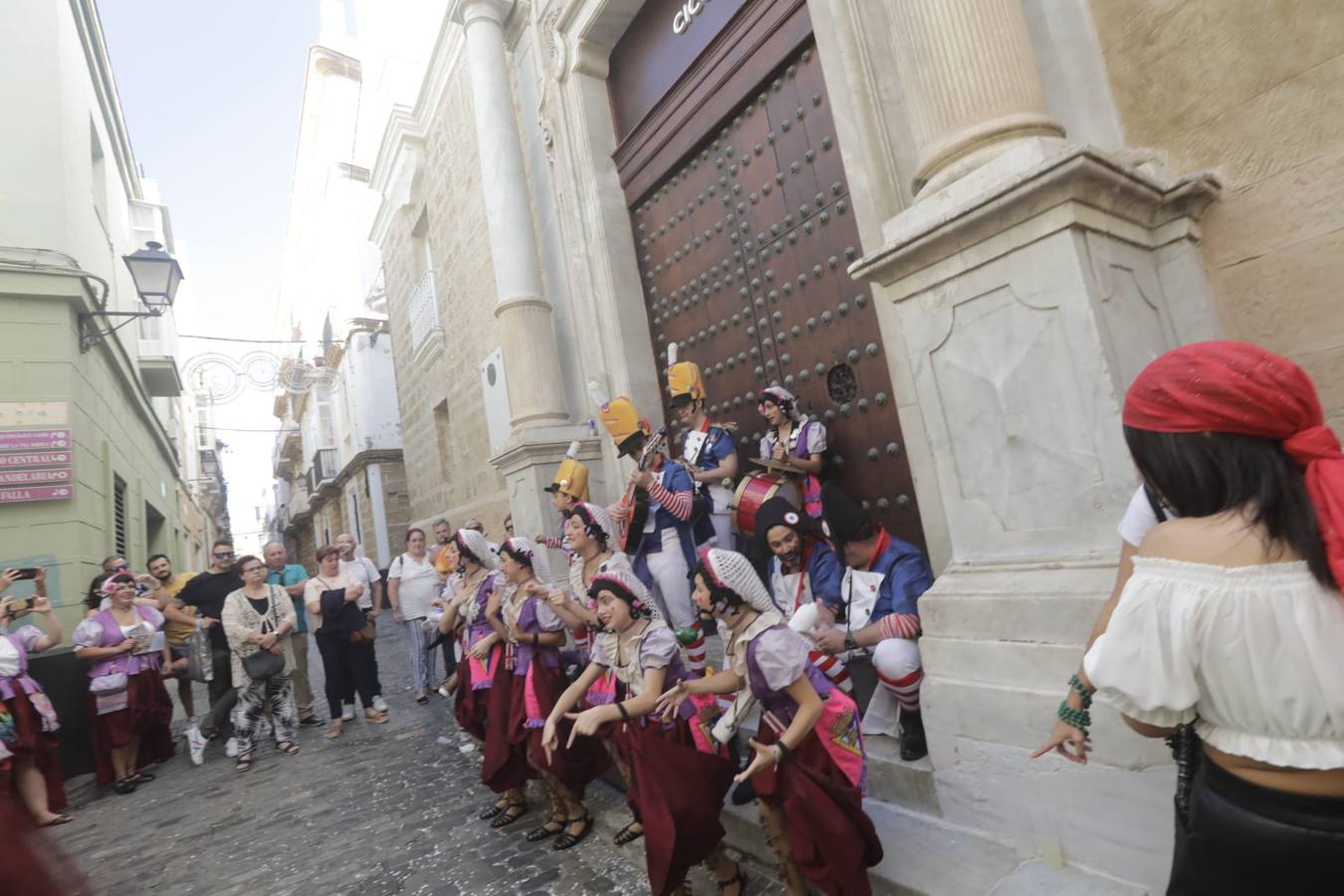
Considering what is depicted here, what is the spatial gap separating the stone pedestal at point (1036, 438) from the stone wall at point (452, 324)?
22.5 feet

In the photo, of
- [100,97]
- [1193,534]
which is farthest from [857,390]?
[100,97]

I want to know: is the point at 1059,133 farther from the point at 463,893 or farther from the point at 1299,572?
the point at 463,893

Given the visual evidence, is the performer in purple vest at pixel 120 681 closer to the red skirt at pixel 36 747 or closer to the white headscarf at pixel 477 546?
the red skirt at pixel 36 747

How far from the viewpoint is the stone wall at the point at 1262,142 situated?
7.94 feet

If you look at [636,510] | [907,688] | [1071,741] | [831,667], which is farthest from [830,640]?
[636,510]

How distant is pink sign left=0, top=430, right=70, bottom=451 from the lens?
6.73 meters

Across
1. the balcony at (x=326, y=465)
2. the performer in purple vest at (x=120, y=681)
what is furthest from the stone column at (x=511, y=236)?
the balcony at (x=326, y=465)

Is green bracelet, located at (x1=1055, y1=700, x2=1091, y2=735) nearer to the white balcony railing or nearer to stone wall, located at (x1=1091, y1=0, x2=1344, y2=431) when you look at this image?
stone wall, located at (x1=1091, y1=0, x2=1344, y2=431)

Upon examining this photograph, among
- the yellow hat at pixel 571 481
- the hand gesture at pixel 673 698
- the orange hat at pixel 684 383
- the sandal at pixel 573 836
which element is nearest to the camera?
the hand gesture at pixel 673 698

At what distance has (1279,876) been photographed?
119 centimetres

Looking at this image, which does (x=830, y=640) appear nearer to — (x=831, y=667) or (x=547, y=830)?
(x=831, y=667)

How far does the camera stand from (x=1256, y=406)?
1.21 m

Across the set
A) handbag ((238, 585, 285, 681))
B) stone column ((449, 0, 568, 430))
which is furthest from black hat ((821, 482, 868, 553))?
handbag ((238, 585, 285, 681))

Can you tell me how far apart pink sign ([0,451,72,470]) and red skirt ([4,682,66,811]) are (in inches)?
112
